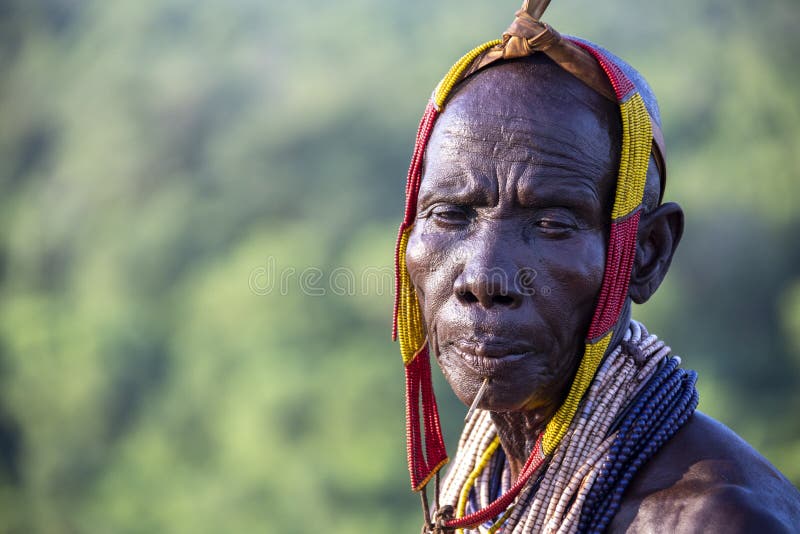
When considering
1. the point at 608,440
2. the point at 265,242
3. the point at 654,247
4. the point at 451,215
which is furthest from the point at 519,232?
the point at 265,242

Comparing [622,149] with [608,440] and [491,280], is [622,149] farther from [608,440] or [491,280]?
[608,440]

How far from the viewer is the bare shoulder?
7.98ft

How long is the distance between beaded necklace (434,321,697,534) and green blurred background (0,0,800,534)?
4.76 meters

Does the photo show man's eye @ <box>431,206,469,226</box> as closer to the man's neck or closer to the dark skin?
the dark skin

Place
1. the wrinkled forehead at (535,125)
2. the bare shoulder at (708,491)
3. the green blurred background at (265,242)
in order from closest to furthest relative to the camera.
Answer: the bare shoulder at (708,491), the wrinkled forehead at (535,125), the green blurred background at (265,242)

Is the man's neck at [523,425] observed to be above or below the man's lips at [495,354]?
below

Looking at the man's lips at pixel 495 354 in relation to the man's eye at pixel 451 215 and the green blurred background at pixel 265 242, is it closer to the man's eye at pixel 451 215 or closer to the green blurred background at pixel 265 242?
the man's eye at pixel 451 215

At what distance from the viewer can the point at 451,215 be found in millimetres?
2801

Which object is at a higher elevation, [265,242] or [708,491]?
[265,242]

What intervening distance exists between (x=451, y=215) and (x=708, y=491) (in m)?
0.99

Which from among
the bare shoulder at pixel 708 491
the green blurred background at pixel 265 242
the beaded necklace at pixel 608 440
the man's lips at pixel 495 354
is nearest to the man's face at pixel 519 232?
the man's lips at pixel 495 354

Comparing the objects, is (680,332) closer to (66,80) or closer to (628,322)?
(628,322)

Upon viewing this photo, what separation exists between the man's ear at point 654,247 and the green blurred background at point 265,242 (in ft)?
15.7

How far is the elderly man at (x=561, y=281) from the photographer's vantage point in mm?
2641
